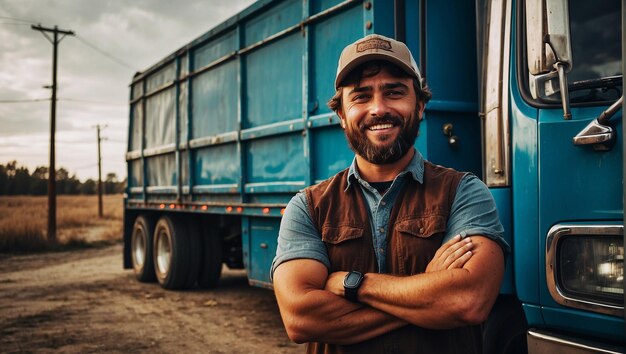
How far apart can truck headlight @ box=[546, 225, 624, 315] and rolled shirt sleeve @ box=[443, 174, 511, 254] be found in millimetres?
420

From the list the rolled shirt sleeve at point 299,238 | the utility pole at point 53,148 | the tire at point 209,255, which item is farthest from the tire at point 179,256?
the utility pole at point 53,148

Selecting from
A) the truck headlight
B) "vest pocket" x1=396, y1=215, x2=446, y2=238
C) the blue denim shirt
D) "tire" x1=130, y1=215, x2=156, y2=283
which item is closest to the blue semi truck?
the truck headlight

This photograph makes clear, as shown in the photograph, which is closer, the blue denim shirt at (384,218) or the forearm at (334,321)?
the forearm at (334,321)

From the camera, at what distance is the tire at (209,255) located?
7.98 metres

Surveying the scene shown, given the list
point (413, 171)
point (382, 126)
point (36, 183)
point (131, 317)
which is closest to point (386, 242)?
point (413, 171)

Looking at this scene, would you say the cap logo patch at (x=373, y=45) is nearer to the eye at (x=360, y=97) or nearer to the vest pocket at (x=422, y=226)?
the eye at (x=360, y=97)

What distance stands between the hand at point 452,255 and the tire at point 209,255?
20.4 feet

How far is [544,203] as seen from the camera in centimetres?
246

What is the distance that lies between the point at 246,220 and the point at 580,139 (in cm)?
421

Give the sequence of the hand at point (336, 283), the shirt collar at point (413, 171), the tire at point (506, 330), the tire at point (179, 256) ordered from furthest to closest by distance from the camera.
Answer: the tire at point (179, 256) < the tire at point (506, 330) < the shirt collar at point (413, 171) < the hand at point (336, 283)

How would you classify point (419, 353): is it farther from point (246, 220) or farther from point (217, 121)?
point (217, 121)

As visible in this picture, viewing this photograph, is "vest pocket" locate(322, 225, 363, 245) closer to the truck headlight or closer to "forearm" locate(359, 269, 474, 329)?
"forearm" locate(359, 269, 474, 329)

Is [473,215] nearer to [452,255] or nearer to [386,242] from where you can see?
[452,255]

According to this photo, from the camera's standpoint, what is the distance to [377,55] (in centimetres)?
212
